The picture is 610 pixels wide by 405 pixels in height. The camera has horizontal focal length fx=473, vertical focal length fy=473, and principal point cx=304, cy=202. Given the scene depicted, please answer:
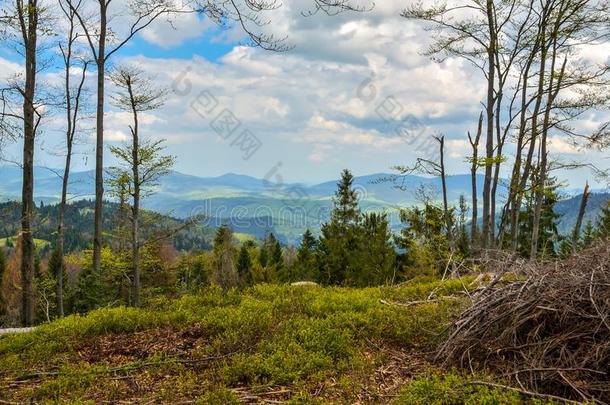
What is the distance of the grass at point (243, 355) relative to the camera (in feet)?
15.3

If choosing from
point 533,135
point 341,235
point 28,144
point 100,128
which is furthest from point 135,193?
point 341,235

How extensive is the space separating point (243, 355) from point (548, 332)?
3.44m

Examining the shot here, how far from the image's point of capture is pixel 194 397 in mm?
4598

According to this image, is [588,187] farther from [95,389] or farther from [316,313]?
[95,389]

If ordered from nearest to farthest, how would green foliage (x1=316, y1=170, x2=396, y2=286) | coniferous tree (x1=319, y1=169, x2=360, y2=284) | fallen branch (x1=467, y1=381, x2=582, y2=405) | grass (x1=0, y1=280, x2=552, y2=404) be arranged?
fallen branch (x1=467, y1=381, x2=582, y2=405), grass (x1=0, y1=280, x2=552, y2=404), green foliage (x1=316, y1=170, x2=396, y2=286), coniferous tree (x1=319, y1=169, x2=360, y2=284)

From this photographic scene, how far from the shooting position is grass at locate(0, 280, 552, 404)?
15.3 feet

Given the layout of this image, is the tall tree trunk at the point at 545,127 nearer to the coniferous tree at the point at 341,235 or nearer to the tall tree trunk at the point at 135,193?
the tall tree trunk at the point at 135,193

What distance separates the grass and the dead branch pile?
54 cm

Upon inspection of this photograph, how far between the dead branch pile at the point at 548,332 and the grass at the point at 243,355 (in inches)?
21.4

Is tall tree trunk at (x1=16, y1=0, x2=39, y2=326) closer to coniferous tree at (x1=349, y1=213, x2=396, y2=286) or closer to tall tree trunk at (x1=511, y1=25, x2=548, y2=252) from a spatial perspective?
tall tree trunk at (x1=511, y1=25, x2=548, y2=252)

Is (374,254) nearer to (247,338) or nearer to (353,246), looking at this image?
(353,246)

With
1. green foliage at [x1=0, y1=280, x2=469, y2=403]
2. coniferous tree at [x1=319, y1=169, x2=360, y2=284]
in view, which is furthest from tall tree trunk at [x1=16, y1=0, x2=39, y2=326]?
coniferous tree at [x1=319, y1=169, x2=360, y2=284]

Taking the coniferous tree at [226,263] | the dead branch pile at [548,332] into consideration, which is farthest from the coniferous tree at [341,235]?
the dead branch pile at [548,332]

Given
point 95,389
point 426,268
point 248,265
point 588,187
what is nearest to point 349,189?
point 426,268
